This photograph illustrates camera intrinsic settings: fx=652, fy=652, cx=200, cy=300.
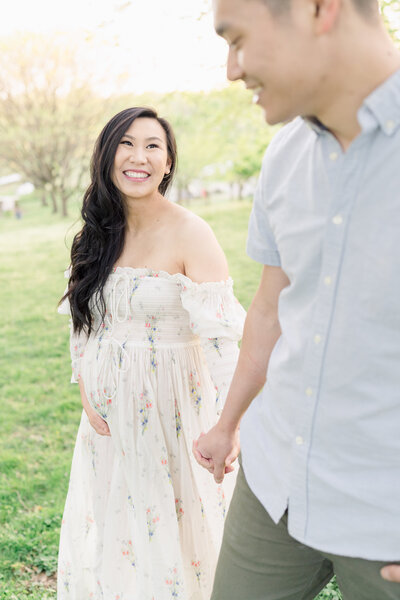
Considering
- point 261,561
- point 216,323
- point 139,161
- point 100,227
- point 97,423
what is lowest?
point 97,423

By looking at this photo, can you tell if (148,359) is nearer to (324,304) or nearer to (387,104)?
(324,304)

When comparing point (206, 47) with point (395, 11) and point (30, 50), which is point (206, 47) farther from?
point (30, 50)

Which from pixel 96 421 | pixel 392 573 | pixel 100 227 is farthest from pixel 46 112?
pixel 392 573

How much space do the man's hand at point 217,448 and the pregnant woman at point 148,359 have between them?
0.57m

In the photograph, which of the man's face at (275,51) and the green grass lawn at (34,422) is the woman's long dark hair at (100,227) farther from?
the man's face at (275,51)

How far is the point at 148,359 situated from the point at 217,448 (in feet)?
2.53

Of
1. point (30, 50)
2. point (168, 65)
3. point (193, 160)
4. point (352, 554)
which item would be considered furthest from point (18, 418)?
point (193, 160)

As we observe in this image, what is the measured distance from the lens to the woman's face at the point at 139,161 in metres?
2.51

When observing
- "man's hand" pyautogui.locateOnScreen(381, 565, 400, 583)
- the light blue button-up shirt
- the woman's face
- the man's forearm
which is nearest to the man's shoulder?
the light blue button-up shirt

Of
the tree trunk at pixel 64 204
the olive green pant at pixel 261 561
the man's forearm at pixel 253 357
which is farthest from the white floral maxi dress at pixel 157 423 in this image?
the tree trunk at pixel 64 204

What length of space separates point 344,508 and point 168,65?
393 inches

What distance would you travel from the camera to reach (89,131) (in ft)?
66.9

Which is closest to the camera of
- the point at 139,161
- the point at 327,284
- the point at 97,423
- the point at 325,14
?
the point at 325,14

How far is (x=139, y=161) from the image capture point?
2.48m
